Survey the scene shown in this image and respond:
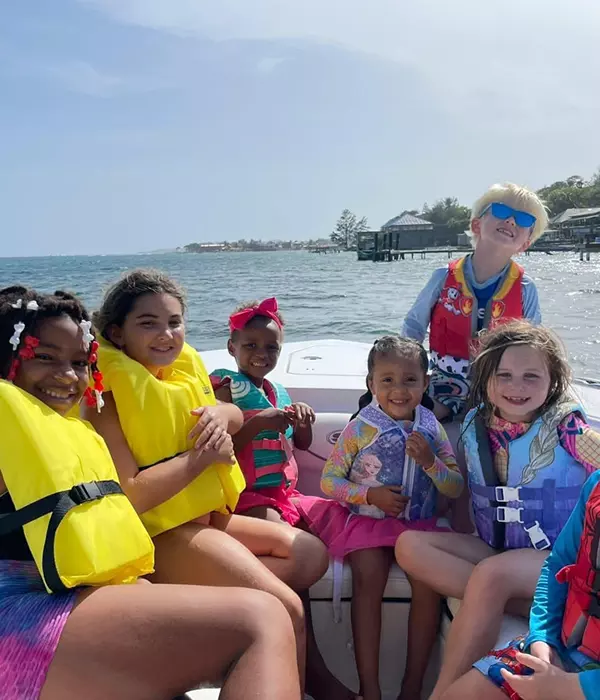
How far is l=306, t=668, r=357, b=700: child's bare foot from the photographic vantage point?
1.75 m

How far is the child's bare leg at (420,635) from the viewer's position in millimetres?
1791

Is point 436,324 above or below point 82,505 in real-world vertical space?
above

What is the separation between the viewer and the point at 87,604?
3.91 feet

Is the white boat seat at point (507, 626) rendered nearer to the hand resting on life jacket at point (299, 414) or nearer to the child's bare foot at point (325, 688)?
the child's bare foot at point (325, 688)

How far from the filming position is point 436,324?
2.74 m

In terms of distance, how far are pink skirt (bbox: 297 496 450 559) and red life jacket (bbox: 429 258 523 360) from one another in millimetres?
822

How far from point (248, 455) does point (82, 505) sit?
98 centimetres

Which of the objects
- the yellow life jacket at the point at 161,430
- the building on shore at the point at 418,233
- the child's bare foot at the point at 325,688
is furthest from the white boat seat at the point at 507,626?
the building on shore at the point at 418,233

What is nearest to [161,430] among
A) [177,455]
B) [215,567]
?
[177,455]

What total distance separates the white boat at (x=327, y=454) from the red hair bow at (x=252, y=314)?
2.06 ft

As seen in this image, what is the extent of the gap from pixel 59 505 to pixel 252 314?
3.76ft

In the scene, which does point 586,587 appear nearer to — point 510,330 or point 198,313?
point 510,330

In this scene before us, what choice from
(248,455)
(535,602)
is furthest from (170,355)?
(535,602)

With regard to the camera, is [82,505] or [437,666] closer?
[82,505]
